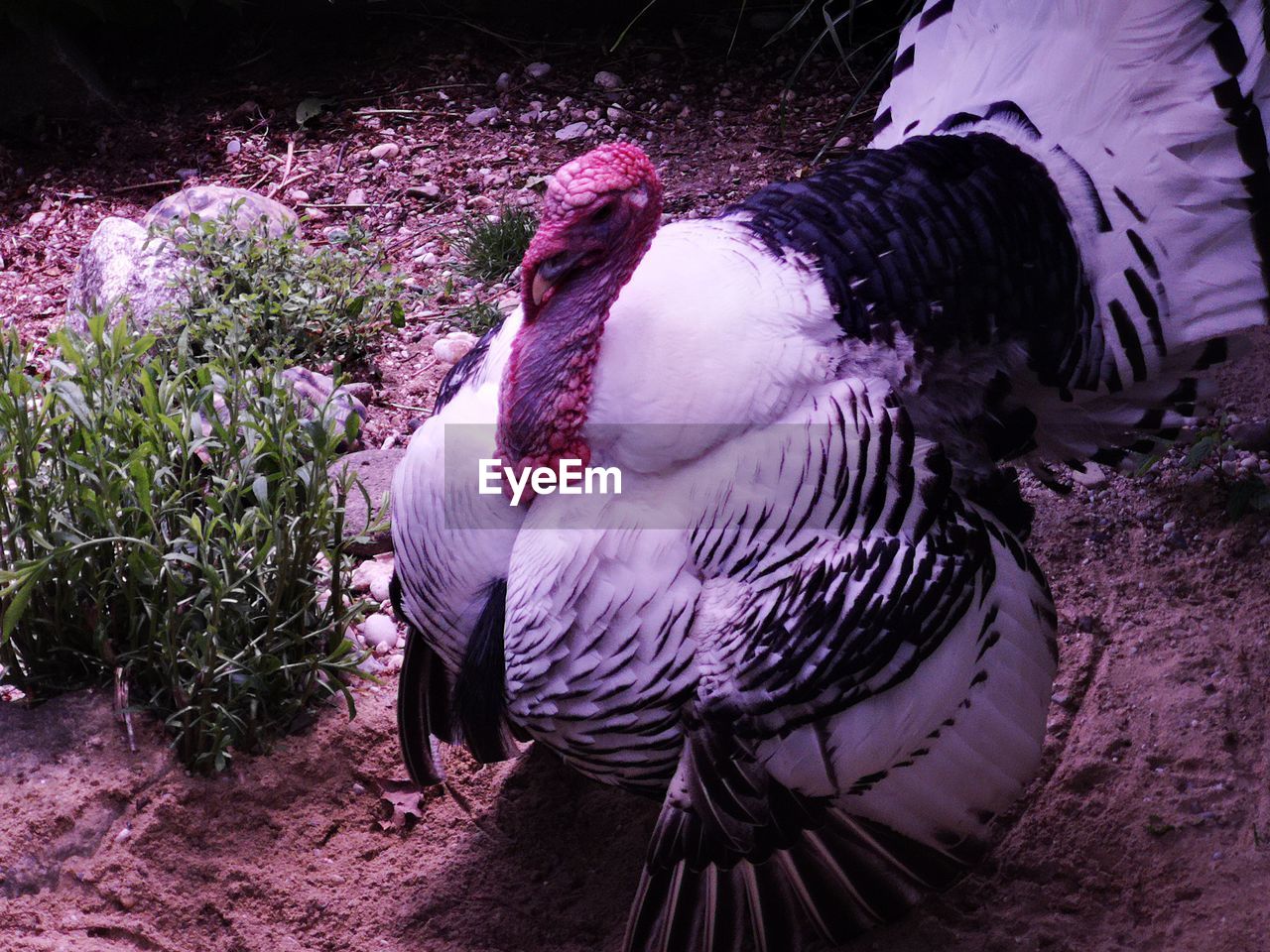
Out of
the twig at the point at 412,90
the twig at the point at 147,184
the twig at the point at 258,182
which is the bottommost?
the twig at the point at 147,184

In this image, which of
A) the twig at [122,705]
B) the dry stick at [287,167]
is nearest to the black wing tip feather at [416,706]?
the twig at [122,705]

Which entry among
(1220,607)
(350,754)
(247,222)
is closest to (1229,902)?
(1220,607)

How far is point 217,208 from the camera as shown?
3980 mm

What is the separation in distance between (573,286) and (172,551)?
42.3 inches

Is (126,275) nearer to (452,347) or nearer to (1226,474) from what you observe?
(452,347)

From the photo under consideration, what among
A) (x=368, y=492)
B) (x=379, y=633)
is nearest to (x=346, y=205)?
(x=368, y=492)

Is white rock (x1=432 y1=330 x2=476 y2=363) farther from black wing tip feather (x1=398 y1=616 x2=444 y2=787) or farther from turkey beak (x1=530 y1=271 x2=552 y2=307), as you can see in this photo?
turkey beak (x1=530 y1=271 x2=552 y2=307)

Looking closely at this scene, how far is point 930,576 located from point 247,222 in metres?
2.81

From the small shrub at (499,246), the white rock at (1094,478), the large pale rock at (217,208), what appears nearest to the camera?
the white rock at (1094,478)

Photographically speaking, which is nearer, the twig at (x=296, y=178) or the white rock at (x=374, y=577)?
the white rock at (x=374, y=577)

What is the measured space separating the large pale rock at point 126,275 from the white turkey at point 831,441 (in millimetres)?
1724

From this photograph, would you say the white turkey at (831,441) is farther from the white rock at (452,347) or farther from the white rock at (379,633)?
the white rock at (452,347)

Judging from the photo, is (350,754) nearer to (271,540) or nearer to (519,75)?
(271,540)

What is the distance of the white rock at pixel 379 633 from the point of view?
118 inches
